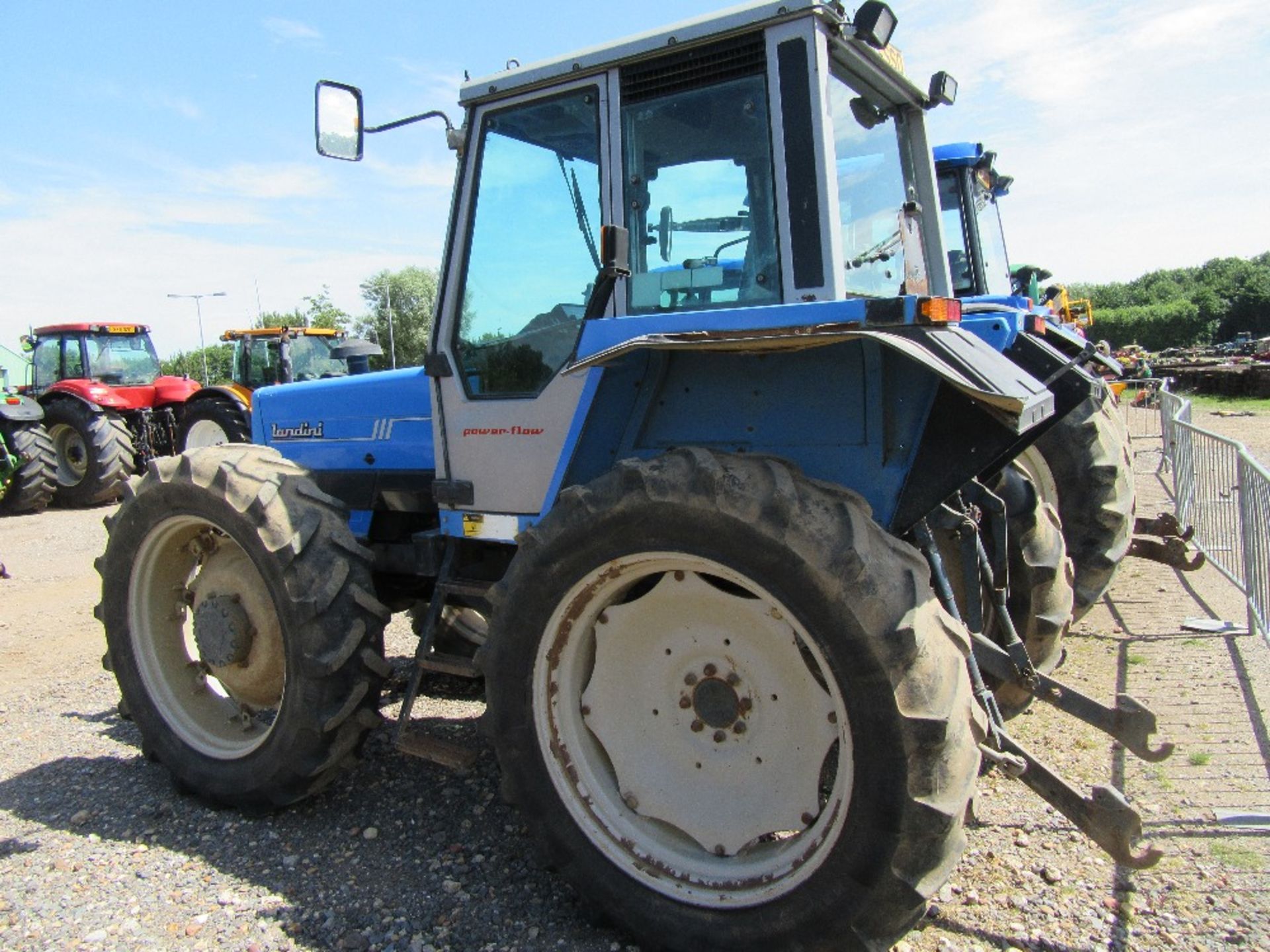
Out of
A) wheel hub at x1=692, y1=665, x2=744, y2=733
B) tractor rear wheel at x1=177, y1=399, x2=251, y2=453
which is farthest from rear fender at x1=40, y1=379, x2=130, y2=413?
wheel hub at x1=692, y1=665, x2=744, y2=733

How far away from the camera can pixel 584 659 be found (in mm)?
2924

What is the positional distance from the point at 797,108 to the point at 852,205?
64 cm

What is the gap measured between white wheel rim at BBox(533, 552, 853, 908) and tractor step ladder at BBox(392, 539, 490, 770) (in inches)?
19.2

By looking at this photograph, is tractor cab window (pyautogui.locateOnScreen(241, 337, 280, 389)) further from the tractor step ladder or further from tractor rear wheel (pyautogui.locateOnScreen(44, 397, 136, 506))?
the tractor step ladder

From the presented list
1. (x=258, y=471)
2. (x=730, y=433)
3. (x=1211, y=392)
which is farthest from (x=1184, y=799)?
(x=1211, y=392)

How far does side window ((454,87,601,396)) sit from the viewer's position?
10.7 ft

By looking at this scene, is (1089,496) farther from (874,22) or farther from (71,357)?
(71,357)

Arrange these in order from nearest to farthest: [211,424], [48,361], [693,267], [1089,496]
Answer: [693,267] → [1089,496] → [211,424] → [48,361]

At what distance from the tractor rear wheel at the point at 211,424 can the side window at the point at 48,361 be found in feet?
8.83

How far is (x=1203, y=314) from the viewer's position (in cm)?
3894

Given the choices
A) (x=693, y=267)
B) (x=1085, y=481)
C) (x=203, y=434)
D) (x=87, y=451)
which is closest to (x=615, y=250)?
(x=693, y=267)

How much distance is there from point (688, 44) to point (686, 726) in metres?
2.09

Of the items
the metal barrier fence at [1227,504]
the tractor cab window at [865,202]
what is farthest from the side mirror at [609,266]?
the metal barrier fence at [1227,504]

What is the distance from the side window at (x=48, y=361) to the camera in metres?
15.4
